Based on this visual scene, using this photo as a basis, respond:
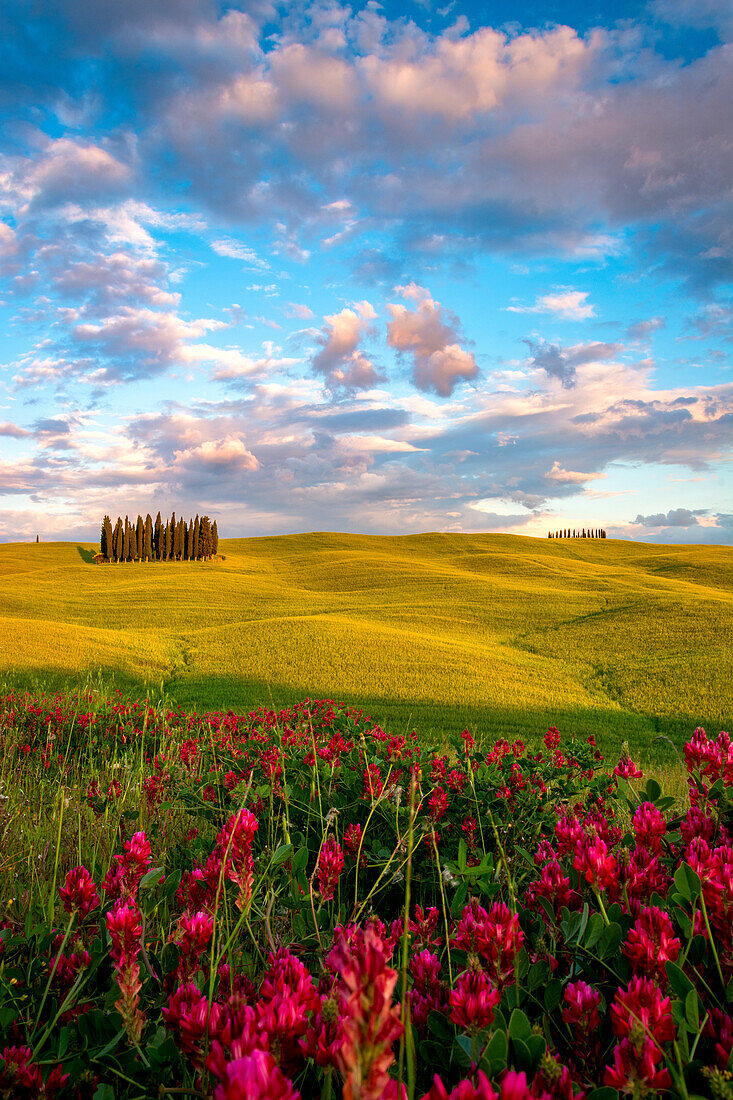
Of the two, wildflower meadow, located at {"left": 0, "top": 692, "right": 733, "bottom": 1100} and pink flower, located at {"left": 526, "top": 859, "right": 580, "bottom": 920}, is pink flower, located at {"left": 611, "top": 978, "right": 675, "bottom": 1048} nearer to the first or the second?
wildflower meadow, located at {"left": 0, "top": 692, "right": 733, "bottom": 1100}

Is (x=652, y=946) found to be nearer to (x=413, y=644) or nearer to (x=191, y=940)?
(x=191, y=940)

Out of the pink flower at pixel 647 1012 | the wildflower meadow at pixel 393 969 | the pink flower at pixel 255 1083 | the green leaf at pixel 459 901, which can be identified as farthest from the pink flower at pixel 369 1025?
the green leaf at pixel 459 901

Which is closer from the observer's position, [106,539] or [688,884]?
[688,884]

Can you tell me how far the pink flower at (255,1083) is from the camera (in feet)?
2.20

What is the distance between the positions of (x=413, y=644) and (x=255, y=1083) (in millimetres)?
19118

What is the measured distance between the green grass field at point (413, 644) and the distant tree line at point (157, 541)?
1489cm

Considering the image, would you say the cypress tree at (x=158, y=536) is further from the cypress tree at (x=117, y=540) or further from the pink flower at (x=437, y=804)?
the pink flower at (x=437, y=804)

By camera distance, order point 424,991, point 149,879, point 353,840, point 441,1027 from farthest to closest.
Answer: point 353,840
point 149,879
point 424,991
point 441,1027

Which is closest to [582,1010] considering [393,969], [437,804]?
[393,969]

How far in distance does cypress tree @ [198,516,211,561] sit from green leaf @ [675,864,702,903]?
204ft

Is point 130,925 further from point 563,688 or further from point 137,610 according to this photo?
point 137,610

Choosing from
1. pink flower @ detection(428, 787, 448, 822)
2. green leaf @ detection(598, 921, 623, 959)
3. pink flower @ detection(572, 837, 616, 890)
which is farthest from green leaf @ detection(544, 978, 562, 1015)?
pink flower @ detection(428, 787, 448, 822)

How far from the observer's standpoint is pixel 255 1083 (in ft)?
2.24

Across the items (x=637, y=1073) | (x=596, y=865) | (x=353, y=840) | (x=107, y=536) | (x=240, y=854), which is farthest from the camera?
(x=107, y=536)
